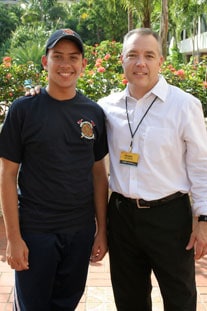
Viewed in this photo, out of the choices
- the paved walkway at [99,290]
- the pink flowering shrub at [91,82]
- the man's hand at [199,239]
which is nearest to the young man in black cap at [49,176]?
the man's hand at [199,239]

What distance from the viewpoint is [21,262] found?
76.6 inches

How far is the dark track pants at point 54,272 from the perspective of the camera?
1986mm

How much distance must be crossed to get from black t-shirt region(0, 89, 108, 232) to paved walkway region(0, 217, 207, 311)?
3.51 ft

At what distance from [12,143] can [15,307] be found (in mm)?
860

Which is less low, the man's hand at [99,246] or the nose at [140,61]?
the nose at [140,61]

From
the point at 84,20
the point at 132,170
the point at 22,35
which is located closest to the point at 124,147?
the point at 132,170

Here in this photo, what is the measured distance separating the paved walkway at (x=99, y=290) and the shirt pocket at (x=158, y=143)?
1313 millimetres

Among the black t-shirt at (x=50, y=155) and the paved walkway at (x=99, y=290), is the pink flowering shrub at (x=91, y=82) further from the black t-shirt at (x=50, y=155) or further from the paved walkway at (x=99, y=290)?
the black t-shirt at (x=50, y=155)

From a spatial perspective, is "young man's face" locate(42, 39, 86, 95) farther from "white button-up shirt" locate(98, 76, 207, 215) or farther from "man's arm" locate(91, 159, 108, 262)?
"man's arm" locate(91, 159, 108, 262)

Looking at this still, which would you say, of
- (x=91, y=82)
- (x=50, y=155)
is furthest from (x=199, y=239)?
(x=91, y=82)

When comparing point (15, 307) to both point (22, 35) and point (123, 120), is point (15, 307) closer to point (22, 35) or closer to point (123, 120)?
point (123, 120)

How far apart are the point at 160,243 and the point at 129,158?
47 centimetres

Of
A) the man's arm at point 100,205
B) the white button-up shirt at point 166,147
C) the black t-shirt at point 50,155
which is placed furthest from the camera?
the man's arm at point 100,205

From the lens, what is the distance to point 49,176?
196cm
